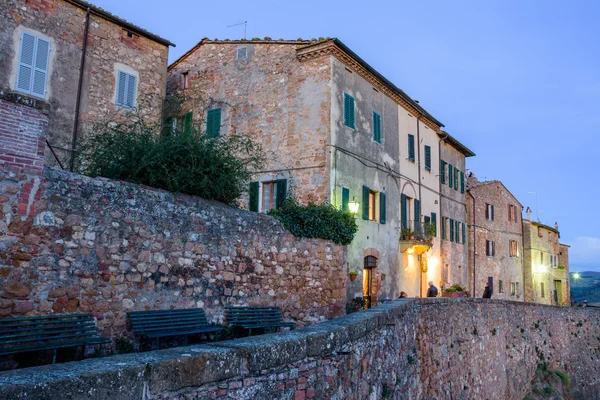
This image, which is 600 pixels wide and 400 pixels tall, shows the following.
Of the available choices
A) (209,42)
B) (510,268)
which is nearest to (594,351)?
(510,268)

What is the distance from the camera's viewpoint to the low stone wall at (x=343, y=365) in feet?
10.1

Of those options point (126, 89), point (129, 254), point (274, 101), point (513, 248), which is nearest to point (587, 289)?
point (513, 248)

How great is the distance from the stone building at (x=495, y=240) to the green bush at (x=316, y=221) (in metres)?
17.3

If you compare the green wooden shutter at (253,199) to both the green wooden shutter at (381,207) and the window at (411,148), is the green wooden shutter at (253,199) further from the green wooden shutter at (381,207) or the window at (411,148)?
the window at (411,148)

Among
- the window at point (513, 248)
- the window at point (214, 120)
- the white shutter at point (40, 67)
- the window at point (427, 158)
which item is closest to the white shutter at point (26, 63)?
the white shutter at point (40, 67)

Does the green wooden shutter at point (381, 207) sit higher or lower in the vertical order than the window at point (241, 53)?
lower

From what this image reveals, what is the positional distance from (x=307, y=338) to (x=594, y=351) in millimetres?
23364

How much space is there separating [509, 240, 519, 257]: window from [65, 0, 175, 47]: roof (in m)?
25.0

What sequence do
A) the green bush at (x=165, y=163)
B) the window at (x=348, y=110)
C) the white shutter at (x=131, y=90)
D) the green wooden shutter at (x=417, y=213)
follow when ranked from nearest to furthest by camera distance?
1. the green bush at (x=165, y=163)
2. the white shutter at (x=131, y=90)
3. the window at (x=348, y=110)
4. the green wooden shutter at (x=417, y=213)

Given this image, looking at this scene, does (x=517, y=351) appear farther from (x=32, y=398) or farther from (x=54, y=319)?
(x=32, y=398)

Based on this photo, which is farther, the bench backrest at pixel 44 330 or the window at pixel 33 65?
the window at pixel 33 65

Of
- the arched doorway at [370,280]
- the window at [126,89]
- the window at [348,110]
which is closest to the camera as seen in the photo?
the window at [126,89]

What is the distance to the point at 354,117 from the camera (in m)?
16.4

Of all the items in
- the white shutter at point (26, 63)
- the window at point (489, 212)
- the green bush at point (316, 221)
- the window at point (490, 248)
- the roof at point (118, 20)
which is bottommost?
the green bush at point (316, 221)
